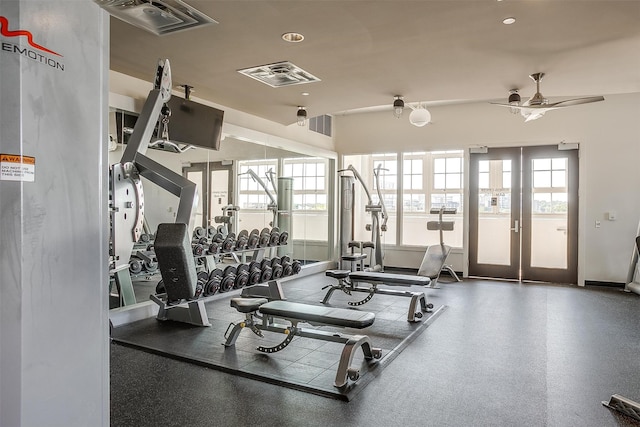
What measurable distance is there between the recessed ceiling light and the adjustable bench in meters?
2.14

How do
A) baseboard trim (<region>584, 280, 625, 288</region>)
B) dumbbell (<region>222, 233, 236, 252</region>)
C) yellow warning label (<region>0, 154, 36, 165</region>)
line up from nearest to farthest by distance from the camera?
yellow warning label (<region>0, 154, 36, 165</region>) → dumbbell (<region>222, 233, 236, 252</region>) → baseboard trim (<region>584, 280, 625, 288</region>)

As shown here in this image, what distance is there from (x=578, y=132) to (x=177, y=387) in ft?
22.1

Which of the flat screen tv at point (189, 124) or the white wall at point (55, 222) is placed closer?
the white wall at point (55, 222)

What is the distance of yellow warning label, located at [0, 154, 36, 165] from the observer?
1.13 m

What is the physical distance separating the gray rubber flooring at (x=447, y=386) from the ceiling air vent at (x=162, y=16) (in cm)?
237

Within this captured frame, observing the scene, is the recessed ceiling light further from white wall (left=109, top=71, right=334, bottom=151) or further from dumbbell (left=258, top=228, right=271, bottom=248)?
dumbbell (left=258, top=228, right=271, bottom=248)

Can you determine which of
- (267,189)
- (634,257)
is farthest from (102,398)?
(634,257)

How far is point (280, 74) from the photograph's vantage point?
14.7 ft

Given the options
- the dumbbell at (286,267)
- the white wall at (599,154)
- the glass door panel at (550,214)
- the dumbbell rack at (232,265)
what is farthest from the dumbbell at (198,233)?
the glass door panel at (550,214)

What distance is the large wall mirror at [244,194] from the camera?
15.2 ft

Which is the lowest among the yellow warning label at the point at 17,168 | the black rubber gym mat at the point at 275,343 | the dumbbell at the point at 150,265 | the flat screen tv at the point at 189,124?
the black rubber gym mat at the point at 275,343

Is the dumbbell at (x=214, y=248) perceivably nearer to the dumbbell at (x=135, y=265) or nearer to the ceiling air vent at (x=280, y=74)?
the dumbbell at (x=135, y=265)

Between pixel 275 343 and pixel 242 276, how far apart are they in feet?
3.30

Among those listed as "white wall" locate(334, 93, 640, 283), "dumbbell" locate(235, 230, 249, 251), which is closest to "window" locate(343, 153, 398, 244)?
"white wall" locate(334, 93, 640, 283)
